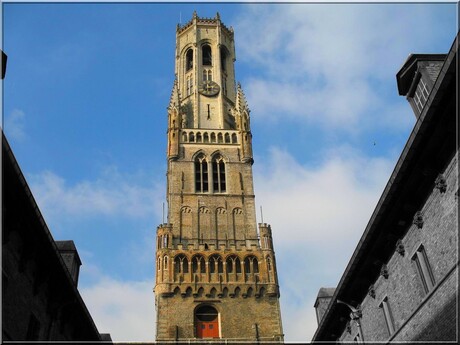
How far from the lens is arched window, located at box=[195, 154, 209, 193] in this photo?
55.6 meters

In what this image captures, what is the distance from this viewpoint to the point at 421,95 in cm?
2006

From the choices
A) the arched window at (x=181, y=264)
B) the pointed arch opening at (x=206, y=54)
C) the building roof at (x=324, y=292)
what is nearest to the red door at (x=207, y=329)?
the arched window at (x=181, y=264)

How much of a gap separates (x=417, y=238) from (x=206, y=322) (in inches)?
1283

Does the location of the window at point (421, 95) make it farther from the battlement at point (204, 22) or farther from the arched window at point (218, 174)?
the battlement at point (204, 22)

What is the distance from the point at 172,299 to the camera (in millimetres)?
47062

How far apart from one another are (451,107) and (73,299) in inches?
641

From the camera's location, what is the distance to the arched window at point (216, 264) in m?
49.1

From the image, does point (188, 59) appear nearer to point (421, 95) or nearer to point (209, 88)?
point (209, 88)

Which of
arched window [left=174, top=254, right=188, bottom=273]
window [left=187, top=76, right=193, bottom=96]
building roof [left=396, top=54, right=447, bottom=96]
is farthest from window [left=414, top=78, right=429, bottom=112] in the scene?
window [left=187, top=76, right=193, bottom=96]

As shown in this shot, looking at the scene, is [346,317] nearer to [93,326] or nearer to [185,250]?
[93,326]

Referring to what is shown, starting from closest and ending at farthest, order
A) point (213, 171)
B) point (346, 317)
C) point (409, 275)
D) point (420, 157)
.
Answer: point (420, 157) → point (409, 275) → point (346, 317) → point (213, 171)

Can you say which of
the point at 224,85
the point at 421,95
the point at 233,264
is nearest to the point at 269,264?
the point at 233,264

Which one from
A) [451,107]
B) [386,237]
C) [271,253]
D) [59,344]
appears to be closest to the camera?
[451,107]

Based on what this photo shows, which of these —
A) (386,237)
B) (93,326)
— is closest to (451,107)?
(386,237)
